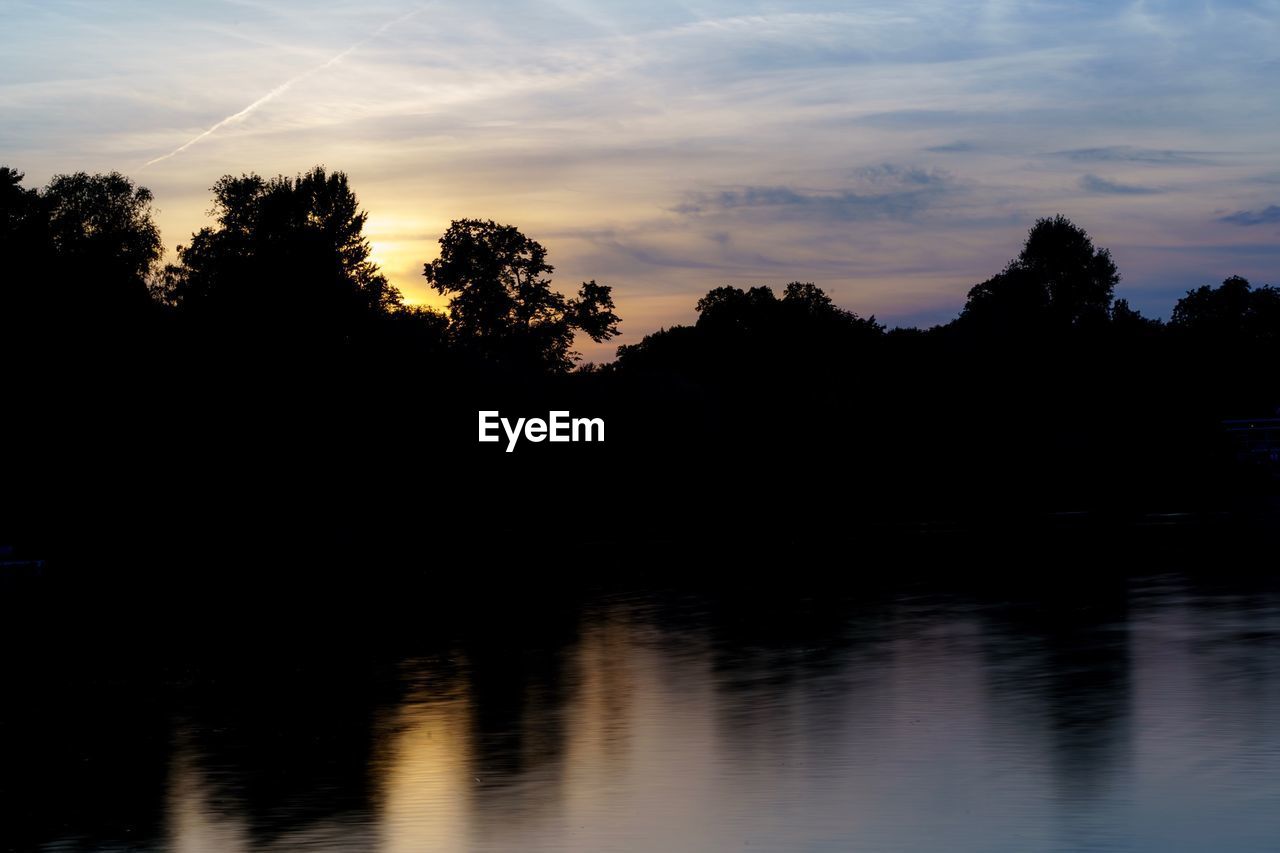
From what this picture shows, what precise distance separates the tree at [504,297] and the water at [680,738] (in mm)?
106958

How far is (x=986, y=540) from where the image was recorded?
4884 centimetres

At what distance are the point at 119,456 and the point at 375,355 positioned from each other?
17.3 metres

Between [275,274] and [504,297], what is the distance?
208ft

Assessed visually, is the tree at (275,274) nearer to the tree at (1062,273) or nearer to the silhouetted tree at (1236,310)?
the tree at (1062,273)

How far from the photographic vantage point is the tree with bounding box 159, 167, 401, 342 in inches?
2630

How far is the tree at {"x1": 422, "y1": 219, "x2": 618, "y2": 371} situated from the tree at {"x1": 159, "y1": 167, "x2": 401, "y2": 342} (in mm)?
23802

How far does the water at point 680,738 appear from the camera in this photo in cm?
1074

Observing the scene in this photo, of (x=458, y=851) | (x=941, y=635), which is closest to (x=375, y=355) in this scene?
(x=941, y=635)

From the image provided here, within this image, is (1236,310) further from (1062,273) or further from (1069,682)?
(1069,682)

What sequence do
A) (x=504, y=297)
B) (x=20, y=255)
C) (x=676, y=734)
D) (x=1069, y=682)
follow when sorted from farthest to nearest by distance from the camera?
1. (x=504, y=297)
2. (x=20, y=255)
3. (x=1069, y=682)
4. (x=676, y=734)

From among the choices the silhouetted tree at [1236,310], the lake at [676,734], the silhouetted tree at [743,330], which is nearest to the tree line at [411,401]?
the silhouetted tree at [743,330]

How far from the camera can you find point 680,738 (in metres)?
14.5

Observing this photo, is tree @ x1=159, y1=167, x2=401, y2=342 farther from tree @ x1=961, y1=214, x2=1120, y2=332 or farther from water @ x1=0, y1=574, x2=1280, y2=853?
tree @ x1=961, y1=214, x2=1120, y2=332

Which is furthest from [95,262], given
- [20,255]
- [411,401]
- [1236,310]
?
[1236,310]
